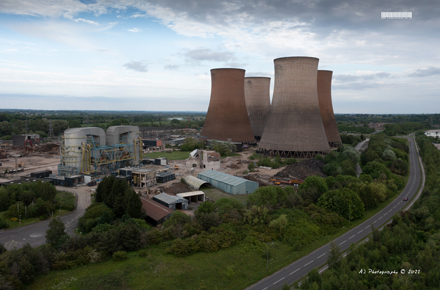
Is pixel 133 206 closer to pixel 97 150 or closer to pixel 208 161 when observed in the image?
pixel 97 150

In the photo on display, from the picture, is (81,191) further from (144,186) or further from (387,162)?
(387,162)

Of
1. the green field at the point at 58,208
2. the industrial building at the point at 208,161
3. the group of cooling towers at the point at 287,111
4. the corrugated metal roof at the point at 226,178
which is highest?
the group of cooling towers at the point at 287,111

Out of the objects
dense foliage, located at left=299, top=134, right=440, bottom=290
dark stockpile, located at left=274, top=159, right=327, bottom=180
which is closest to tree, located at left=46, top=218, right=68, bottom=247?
dense foliage, located at left=299, top=134, right=440, bottom=290

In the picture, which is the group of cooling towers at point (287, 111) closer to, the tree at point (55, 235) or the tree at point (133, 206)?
the tree at point (133, 206)

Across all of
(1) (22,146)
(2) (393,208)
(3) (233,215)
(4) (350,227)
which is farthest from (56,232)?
(1) (22,146)

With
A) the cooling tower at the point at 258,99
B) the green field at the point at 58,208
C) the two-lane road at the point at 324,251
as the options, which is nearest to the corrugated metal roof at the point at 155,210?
the green field at the point at 58,208

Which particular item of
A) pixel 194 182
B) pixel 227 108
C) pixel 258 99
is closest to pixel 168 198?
pixel 194 182
